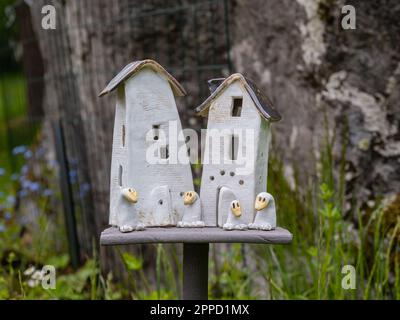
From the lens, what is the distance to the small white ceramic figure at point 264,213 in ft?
7.17

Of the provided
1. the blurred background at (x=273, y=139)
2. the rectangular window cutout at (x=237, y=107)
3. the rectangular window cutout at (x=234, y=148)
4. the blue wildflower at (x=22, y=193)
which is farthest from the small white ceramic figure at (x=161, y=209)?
the blue wildflower at (x=22, y=193)

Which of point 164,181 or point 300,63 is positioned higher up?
point 300,63

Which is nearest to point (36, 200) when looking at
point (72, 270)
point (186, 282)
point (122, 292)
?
point (72, 270)

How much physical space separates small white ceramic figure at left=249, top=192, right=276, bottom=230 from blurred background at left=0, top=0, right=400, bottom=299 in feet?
1.88

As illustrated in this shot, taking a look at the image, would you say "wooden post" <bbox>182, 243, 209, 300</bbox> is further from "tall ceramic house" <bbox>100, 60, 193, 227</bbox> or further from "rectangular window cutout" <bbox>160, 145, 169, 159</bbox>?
"rectangular window cutout" <bbox>160, 145, 169, 159</bbox>

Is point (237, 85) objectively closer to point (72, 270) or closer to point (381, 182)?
point (381, 182)

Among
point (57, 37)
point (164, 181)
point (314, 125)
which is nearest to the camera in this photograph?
point (164, 181)

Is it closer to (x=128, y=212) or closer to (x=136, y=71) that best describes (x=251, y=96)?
(x=136, y=71)

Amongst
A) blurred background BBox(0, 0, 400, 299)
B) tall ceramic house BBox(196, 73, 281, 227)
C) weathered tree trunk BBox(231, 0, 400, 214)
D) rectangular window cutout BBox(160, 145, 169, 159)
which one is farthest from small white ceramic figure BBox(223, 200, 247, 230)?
weathered tree trunk BBox(231, 0, 400, 214)

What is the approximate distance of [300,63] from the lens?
3.61m

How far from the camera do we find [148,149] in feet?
7.41

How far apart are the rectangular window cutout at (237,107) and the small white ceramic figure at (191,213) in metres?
0.32

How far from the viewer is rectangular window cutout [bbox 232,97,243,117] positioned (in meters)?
2.33

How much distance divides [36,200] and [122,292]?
1.96 metres
